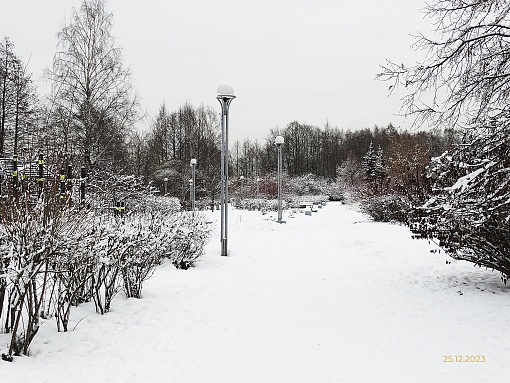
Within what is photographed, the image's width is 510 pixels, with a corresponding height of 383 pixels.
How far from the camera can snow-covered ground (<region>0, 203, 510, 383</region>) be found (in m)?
3.70

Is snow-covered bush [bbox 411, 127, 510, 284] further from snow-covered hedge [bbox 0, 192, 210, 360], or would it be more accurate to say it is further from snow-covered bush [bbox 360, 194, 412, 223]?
snow-covered bush [bbox 360, 194, 412, 223]

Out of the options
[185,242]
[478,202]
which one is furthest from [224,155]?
[478,202]

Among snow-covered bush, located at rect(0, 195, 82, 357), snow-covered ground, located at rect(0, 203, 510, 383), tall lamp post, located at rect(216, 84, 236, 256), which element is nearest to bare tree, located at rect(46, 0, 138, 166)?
tall lamp post, located at rect(216, 84, 236, 256)

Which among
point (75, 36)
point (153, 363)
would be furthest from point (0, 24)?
point (153, 363)

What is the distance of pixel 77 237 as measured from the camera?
13.1 ft

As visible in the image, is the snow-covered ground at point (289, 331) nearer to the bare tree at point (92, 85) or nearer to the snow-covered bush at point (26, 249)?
the snow-covered bush at point (26, 249)

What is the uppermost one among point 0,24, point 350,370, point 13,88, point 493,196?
point 0,24

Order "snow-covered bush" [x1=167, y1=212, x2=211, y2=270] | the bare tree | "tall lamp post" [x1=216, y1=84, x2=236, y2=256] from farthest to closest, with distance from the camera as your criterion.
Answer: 1. the bare tree
2. "tall lamp post" [x1=216, y1=84, x2=236, y2=256]
3. "snow-covered bush" [x1=167, y1=212, x2=211, y2=270]

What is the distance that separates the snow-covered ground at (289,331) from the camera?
146 inches

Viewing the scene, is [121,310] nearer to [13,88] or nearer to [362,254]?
[362,254]

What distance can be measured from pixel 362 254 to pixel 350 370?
703 cm

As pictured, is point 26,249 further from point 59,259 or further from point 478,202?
point 478,202
